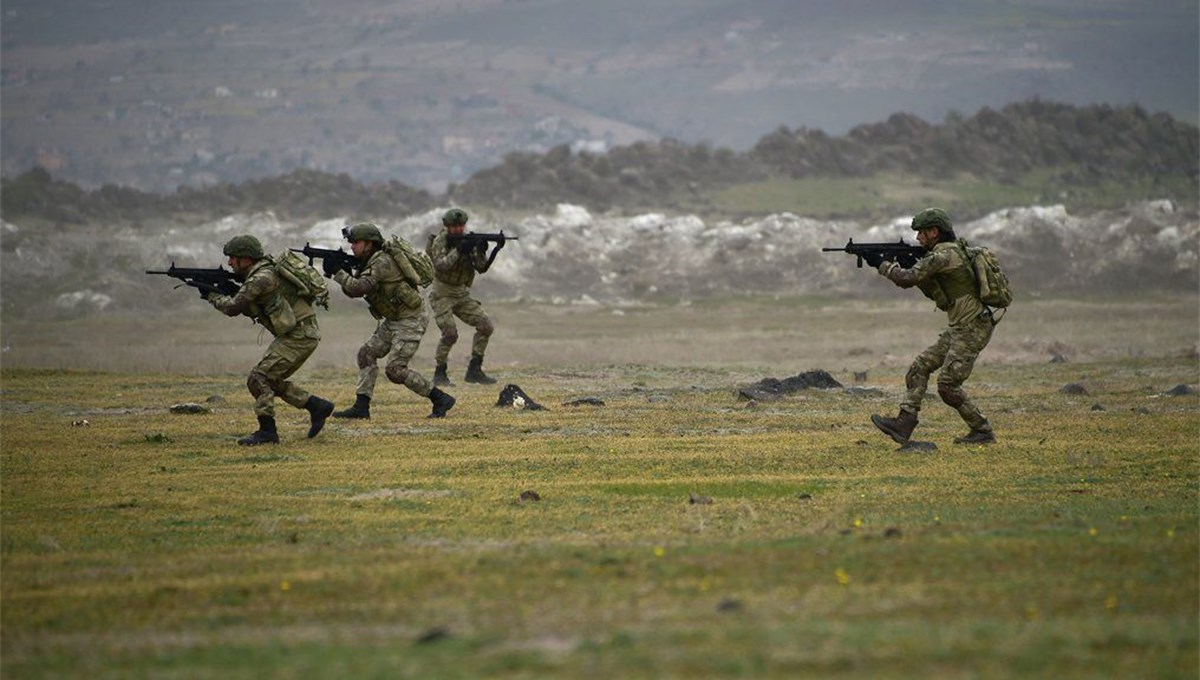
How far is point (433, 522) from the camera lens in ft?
45.8

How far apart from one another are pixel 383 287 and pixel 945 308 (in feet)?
21.1

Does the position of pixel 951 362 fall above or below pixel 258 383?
above

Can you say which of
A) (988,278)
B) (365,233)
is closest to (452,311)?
(365,233)

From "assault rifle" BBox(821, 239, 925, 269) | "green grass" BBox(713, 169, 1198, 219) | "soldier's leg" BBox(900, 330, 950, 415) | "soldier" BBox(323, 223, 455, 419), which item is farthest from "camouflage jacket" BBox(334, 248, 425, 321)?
"green grass" BBox(713, 169, 1198, 219)

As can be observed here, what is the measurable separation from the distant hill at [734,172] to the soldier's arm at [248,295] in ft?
142

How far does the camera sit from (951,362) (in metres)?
18.4

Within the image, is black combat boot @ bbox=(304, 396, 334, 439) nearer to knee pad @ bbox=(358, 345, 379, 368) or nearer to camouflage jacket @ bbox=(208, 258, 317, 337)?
camouflage jacket @ bbox=(208, 258, 317, 337)

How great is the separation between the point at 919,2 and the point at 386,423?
599 feet

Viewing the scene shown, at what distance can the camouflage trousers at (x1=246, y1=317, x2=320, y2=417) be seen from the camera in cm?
1895

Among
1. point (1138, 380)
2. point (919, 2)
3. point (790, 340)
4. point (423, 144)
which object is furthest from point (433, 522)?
point (919, 2)

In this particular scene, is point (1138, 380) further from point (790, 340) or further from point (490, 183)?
point (490, 183)

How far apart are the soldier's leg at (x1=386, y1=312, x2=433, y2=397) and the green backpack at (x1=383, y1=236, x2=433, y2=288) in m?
0.48

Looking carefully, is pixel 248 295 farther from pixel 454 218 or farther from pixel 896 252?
pixel 454 218

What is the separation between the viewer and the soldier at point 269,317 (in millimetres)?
18625
